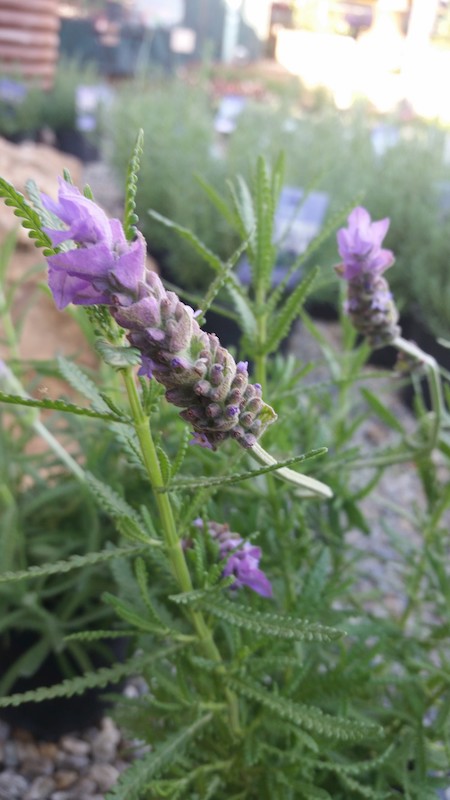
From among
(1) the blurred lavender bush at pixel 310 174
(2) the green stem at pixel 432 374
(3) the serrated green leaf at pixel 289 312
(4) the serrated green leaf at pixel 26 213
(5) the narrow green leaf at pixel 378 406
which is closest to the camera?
(4) the serrated green leaf at pixel 26 213

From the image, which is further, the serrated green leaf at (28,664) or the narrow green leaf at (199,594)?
the serrated green leaf at (28,664)

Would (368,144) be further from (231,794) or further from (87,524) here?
(231,794)

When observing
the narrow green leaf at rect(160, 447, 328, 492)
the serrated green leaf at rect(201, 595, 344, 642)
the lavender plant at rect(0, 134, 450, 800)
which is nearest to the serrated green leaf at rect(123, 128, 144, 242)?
the lavender plant at rect(0, 134, 450, 800)

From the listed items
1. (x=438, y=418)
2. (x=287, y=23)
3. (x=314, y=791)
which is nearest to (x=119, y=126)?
(x=438, y=418)

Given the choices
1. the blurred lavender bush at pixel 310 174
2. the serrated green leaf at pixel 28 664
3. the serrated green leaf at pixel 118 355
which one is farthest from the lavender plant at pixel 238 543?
the blurred lavender bush at pixel 310 174

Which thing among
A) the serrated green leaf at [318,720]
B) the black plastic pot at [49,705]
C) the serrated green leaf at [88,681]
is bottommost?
the black plastic pot at [49,705]

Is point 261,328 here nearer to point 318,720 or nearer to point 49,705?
point 318,720

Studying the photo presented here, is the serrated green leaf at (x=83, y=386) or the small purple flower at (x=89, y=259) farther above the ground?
the small purple flower at (x=89, y=259)

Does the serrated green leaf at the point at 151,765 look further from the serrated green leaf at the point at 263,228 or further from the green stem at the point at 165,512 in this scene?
the serrated green leaf at the point at 263,228
